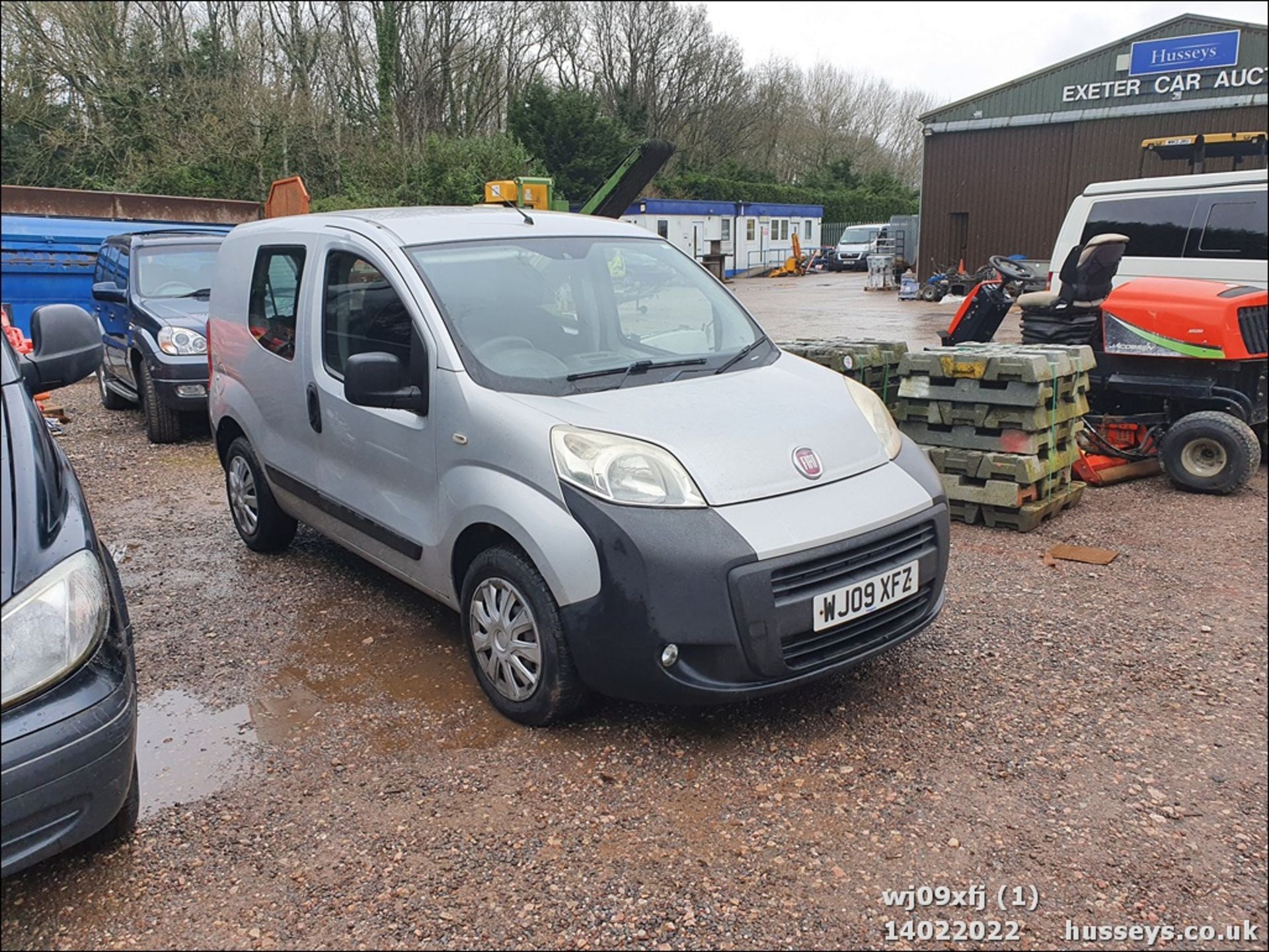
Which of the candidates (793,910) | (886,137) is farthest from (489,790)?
(886,137)

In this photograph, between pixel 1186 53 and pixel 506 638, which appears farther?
pixel 506 638

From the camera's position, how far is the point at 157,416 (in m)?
8.81

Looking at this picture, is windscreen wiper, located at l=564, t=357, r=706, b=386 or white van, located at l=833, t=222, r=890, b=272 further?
white van, located at l=833, t=222, r=890, b=272

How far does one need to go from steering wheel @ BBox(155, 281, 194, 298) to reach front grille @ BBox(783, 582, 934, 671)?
26.9 ft

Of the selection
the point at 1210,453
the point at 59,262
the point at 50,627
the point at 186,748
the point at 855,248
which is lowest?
the point at 186,748

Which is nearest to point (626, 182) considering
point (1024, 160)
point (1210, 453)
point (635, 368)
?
point (1210, 453)

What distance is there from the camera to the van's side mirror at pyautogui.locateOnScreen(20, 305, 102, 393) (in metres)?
3.44

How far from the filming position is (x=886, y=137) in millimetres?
3590

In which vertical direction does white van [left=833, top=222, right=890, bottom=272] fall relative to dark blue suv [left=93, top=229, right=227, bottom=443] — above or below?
above

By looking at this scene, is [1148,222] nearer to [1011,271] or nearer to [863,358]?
[1011,271]

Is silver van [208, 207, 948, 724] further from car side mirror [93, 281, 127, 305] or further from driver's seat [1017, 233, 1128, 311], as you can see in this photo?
car side mirror [93, 281, 127, 305]

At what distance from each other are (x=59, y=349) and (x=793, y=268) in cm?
3674

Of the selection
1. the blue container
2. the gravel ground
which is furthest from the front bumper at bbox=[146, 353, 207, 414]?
the gravel ground

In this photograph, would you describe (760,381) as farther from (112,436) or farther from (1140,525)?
(112,436)
